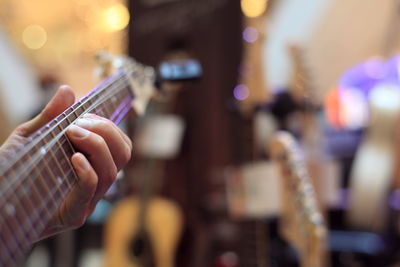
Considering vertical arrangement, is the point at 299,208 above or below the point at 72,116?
below

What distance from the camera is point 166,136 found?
57.9 inches

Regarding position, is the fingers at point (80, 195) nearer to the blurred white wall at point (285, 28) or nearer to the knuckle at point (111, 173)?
the knuckle at point (111, 173)

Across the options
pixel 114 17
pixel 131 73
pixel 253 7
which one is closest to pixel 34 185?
pixel 131 73

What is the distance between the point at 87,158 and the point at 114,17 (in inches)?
76.9

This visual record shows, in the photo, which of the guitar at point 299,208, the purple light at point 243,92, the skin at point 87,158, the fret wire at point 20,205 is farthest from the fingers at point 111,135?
the purple light at point 243,92

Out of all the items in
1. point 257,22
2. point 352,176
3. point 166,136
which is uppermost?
point 257,22

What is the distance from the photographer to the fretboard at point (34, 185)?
36 cm

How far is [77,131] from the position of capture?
0.48 meters

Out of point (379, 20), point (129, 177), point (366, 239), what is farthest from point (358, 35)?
point (129, 177)

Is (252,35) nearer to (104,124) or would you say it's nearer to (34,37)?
(104,124)

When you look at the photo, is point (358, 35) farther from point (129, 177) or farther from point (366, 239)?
point (129, 177)

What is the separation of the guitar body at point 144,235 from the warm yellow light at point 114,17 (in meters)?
1.01

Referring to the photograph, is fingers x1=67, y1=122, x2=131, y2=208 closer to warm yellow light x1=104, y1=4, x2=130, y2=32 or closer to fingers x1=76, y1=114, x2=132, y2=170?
fingers x1=76, y1=114, x2=132, y2=170

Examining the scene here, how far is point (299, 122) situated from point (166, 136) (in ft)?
1.21
